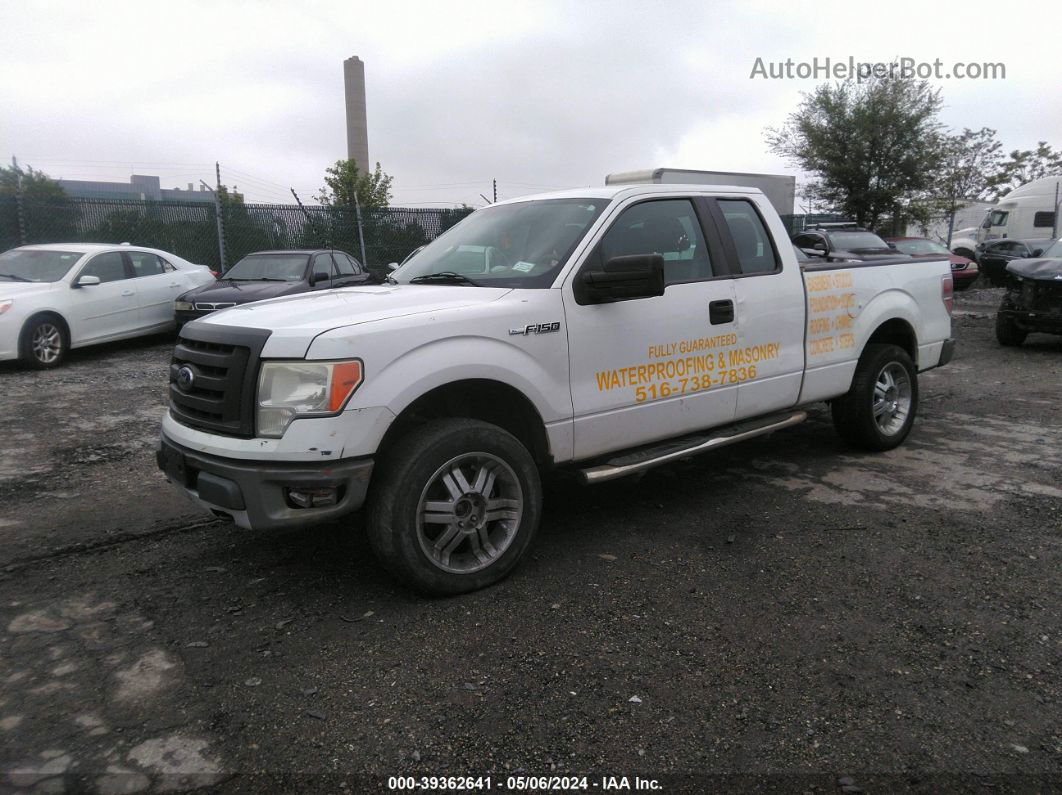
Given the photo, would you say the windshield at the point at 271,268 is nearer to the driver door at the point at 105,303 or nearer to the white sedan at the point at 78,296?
the white sedan at the point at 78,296

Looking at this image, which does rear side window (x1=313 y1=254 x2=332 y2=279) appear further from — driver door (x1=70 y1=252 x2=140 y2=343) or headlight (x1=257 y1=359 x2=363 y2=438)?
headlight (x1=257 y1=359 x2=363 y2=438)

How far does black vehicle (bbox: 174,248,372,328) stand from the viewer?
10.7 metres

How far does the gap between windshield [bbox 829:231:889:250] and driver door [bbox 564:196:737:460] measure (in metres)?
12.2

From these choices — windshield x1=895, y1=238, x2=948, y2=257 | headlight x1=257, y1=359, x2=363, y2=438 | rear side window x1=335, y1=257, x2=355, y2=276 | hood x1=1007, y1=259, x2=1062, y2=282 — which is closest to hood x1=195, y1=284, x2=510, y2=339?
headlight x1=257, y1=359, x2=363, y2=438

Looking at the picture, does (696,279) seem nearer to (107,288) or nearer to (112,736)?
(112,736)

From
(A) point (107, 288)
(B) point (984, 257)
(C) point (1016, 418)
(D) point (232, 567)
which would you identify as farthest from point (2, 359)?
(B) point (984, 257)

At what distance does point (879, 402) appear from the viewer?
567cm

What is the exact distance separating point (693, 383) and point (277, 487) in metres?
2.31

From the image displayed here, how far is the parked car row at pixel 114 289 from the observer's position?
9.52m

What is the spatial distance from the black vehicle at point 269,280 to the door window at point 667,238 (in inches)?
272

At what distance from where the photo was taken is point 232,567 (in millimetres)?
3904

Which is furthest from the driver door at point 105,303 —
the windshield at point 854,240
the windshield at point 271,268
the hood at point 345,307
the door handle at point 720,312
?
the windshield at point 854,240

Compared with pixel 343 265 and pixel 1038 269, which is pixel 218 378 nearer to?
pixel 343 265

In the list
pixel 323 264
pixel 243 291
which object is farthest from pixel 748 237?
pixel 323 264
